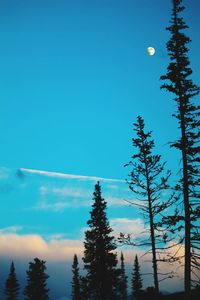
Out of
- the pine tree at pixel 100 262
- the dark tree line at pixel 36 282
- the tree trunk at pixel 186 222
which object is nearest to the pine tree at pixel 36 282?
the dark tree line at pixel 36 282

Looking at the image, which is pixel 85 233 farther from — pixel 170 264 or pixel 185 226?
pixel 185 226

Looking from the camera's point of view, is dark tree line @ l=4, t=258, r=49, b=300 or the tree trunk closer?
the tree trunk

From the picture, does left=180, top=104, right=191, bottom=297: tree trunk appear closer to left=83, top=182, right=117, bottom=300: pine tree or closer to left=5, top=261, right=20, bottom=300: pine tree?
left=83, top=182, right=117, bottom=300: pine tree

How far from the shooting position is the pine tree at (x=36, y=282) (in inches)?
2384

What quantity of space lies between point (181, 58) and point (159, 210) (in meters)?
11.1

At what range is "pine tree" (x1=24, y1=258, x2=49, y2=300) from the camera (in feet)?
199

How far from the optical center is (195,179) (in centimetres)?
2353

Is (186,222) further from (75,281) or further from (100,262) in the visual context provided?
(75,281)

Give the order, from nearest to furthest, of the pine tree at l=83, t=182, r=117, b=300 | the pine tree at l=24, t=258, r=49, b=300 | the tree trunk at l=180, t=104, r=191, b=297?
the tree trunk at l=180, t=104, r=191, b=297
the pine tree at l=83, t=182, r=117, b=300
the pine tree at l=24, t=258, r=49, b=300

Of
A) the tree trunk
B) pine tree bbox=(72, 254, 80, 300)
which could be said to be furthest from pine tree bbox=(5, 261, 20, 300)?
the tree trunk

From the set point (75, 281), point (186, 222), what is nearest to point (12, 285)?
point (75, 281)

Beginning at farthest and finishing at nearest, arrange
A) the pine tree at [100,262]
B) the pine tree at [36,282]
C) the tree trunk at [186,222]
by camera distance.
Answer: the pine tree at [36,282]
the pine tree at [100,262]
the tree trunk at [186,222]

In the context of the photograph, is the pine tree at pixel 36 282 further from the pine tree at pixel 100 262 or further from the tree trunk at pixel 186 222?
the tree trunk at pixel 186 222

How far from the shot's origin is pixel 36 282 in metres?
61.1
